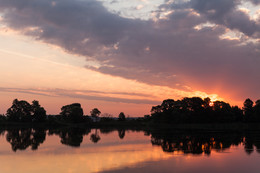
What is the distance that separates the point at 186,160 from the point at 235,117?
8822 centimetres

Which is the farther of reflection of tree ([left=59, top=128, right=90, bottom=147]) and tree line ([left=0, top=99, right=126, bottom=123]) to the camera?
tree line ([left=0, top=99, right=126, bottom=123])

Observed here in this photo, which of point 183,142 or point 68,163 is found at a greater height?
point 183,142

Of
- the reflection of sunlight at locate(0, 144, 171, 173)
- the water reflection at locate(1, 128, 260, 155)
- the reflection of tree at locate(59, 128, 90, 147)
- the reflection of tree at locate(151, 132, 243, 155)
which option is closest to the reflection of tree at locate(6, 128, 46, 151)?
the water reflection at locate(1, 128, 260, 155)

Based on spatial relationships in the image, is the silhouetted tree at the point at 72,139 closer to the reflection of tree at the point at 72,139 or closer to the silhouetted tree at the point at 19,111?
the reflection of tree at the point at 72,139

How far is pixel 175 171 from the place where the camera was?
66.9 feet

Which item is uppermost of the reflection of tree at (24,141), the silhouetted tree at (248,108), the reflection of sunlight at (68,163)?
the silhouetted tree at (248,108)

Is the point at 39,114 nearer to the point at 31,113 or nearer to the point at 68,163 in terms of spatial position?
the point at 31,113

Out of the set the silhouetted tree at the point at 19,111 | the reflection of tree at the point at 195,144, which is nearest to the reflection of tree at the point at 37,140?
the reflection of tree at the point at 195,144

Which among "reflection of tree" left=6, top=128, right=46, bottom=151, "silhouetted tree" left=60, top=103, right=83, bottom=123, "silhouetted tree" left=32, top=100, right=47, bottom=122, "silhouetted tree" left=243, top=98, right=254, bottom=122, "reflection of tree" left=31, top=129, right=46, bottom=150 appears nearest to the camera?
"reflection of tree" left=6, top=128, right=46, bottom=151

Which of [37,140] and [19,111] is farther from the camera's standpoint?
[19,111]

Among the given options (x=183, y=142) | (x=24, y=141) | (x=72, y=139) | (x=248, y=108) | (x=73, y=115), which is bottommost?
(x=24, y=141)

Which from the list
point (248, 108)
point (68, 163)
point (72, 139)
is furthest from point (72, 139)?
point (248, 108)

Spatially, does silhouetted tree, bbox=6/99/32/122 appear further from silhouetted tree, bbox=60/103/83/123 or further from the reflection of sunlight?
the reflection of sunlight

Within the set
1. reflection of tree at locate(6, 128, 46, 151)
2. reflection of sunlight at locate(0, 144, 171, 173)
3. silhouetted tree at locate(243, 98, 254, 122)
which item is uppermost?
silhouetted tree at locate(243, 98, 254, 122)
